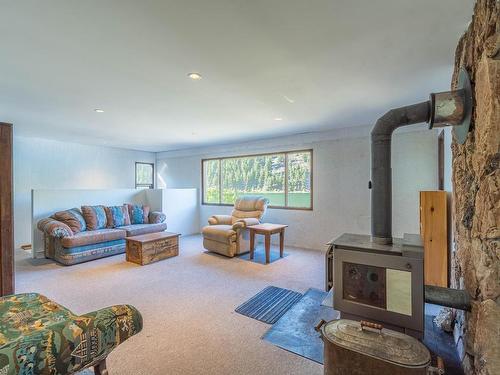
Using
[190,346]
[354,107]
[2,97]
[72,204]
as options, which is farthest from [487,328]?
[72,204]

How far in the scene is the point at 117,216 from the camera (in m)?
5.26

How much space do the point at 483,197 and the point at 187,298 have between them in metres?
2.77

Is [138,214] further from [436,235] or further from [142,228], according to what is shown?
[436,235]

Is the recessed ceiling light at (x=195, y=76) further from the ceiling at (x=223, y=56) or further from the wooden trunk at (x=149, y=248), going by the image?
the wooden trunk at (x=149, y=248)

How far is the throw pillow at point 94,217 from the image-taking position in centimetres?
479

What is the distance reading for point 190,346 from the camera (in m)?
2.05

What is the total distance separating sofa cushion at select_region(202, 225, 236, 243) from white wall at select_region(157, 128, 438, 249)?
136cm

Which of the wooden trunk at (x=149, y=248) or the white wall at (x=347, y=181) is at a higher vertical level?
the white wall at (x=347, y=181)

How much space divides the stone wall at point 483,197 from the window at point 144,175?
759cm

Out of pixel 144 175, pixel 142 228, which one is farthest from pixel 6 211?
pixel 144 175

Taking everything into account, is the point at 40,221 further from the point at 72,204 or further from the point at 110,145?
the point at 110,145

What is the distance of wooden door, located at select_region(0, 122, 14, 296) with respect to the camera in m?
2.60

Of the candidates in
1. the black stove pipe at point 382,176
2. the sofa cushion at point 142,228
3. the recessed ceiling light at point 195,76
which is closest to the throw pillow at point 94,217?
the sofa cushion at point 142,228

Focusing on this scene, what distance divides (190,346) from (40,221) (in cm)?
405
